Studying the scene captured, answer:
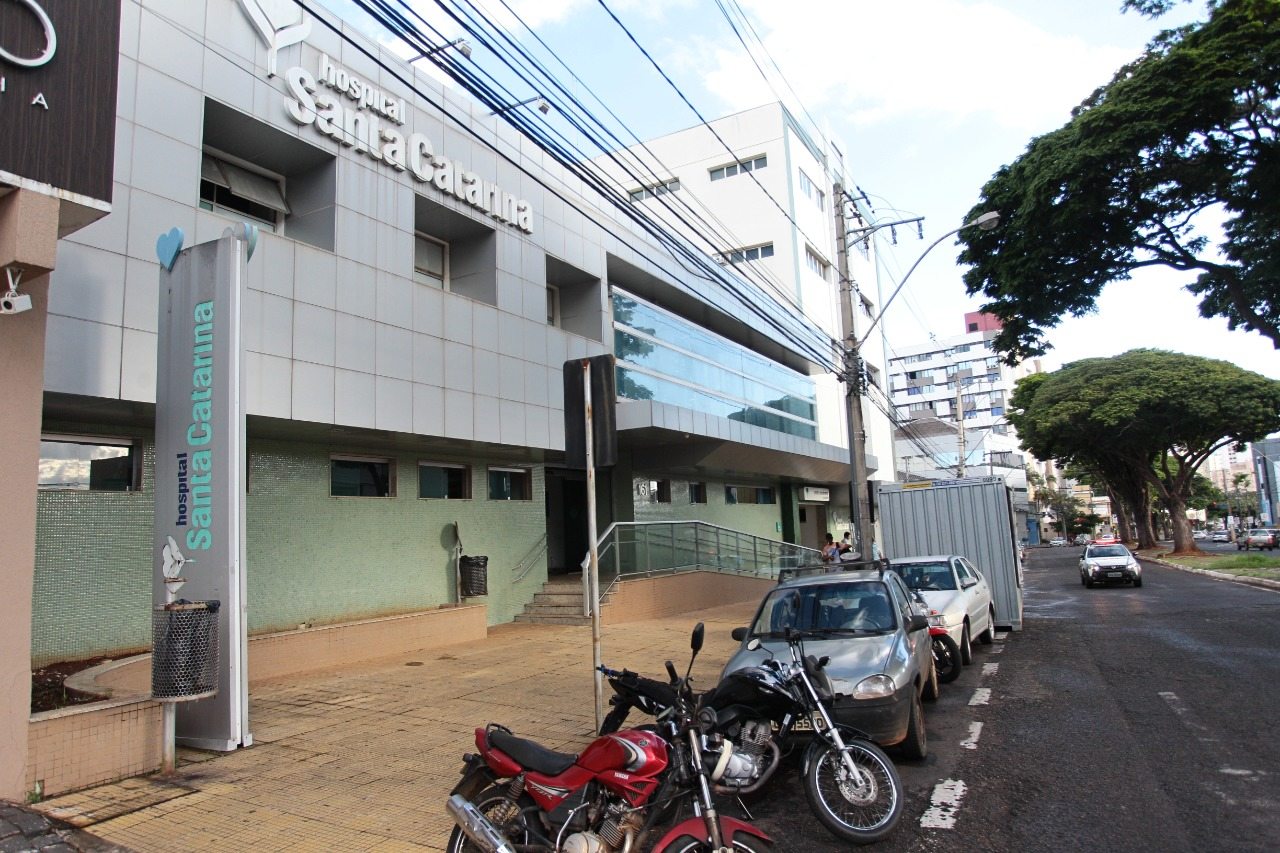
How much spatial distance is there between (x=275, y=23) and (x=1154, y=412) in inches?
1589

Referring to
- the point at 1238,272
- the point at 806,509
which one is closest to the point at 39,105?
the point at 1238,272

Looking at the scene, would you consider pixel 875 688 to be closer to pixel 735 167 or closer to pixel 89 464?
pixel 89 464

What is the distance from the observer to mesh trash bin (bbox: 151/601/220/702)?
5840mm

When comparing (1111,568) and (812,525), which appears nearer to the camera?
(1111,568)

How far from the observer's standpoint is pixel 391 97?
12172mm

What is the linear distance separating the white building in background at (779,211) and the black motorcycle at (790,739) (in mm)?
27039

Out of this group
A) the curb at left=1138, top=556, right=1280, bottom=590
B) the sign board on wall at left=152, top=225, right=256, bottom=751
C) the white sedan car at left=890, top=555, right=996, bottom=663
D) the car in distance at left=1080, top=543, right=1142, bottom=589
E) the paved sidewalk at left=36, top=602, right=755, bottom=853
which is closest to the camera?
the paved sidewalk at left=36, top=602, right=755, bottom=853

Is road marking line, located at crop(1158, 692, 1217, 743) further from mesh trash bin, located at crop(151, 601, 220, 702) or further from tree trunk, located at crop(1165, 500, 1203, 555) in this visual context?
tree trunk, located at crop(1165, 500, 1203, 555)

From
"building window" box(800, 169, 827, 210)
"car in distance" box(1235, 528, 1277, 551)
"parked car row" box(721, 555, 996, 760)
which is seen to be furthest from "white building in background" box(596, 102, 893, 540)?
"car in distance" box(1235, 528, 1277, 551)

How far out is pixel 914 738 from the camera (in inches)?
239

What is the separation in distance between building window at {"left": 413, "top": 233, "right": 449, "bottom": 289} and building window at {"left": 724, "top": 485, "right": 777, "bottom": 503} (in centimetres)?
1325

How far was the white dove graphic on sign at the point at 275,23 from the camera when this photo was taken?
33.5ft

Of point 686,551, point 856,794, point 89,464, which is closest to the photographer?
point 856,794

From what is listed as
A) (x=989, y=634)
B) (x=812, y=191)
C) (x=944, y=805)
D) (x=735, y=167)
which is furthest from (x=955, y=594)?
(x=812, y=191)
